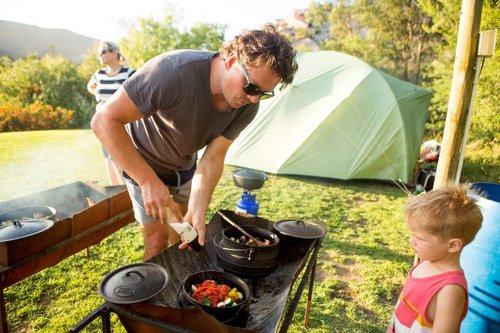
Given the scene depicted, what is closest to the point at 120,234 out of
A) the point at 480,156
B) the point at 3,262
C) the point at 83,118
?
the point at 3,262

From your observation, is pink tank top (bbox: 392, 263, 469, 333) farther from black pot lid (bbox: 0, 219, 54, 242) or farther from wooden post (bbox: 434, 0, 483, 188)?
black pot lid (bbox: 0, 219, 54, 242)

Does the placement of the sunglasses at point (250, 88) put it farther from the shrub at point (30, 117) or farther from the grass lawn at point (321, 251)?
the shrub at point (30, 117)

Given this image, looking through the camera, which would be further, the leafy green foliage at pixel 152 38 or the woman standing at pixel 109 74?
the leafy green foliage at pixel 152 38

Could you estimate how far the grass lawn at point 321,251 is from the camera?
2.82m

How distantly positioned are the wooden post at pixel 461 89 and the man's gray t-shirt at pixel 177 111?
1.83 m

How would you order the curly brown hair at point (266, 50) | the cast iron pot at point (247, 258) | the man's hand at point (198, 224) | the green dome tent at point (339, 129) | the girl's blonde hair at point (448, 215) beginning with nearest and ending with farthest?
the girl's blonde hair at point (448, 215)
the curly brown hair at point (266, 50)
the cast iron pot at point (247, 258)
the man's hand at point (198, 224)
the green dome tent at point (339, 129)

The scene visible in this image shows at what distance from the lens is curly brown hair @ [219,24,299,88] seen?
1.73 m

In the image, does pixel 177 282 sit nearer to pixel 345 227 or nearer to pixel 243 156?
Result: pixel 345 227

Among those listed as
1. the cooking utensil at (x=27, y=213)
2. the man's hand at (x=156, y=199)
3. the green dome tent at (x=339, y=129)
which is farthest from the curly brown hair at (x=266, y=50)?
the green dome tent at (x=339, y=129)

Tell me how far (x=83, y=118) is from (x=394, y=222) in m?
13.6

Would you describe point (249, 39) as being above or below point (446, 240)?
above

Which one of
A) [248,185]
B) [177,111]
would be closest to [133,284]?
[177,111]

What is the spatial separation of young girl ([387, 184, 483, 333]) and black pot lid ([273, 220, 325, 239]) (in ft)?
2.76

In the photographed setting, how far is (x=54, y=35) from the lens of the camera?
4166 centimetres
